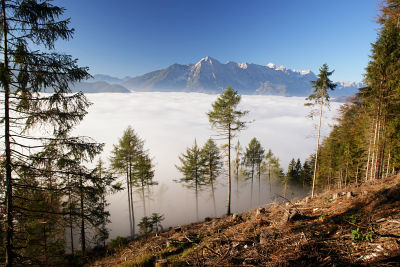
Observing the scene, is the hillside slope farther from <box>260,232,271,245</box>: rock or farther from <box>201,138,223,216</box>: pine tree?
<box>201,138,223,216</box>: pine tree

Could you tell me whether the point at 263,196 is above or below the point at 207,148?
below

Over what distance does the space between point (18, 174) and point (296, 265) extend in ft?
25.6

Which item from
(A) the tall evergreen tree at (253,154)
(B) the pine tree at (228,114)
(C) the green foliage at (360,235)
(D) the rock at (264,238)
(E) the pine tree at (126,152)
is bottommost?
(A) the tall evergreen tree at (253,154)

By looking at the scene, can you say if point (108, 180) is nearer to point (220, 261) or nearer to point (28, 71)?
point (28, 71)

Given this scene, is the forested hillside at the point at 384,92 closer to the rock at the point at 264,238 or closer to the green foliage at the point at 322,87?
the green foliage at the point at 322,87

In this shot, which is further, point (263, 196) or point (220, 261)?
point (263, 196)

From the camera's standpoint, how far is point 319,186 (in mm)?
34750

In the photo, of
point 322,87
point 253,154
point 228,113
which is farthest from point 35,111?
point 253,154

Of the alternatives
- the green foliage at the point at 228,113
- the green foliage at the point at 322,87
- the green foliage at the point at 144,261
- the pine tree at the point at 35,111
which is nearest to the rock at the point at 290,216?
the green foliage at the point at 144,261

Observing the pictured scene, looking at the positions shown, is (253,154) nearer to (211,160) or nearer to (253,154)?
(253,154)

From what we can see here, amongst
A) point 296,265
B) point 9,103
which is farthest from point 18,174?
point 296,265

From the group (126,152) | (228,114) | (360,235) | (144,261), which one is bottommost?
(126,152)

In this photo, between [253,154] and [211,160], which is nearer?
[211,160]

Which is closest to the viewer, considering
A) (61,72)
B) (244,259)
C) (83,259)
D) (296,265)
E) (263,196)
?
(296,265)
